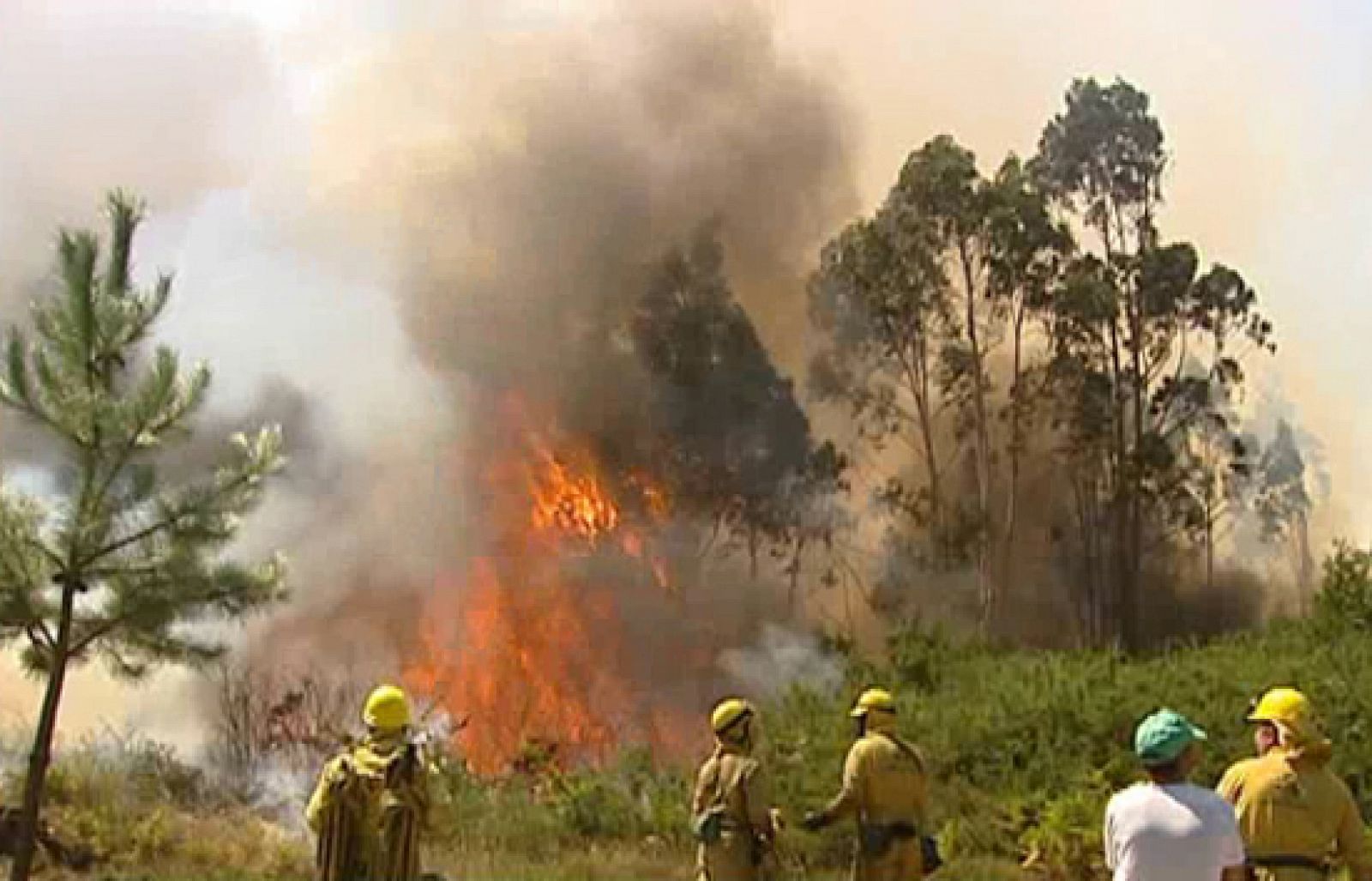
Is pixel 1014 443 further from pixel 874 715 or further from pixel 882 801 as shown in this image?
pixel 882 801

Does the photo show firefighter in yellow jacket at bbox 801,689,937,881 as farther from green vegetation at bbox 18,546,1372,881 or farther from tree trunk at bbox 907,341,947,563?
tree trunk at bbox 907,341,947,563

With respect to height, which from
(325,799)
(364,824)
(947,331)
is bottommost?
(364,824)

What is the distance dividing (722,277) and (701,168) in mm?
2335

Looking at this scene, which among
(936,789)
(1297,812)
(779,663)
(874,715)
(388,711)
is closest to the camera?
(1297,812)

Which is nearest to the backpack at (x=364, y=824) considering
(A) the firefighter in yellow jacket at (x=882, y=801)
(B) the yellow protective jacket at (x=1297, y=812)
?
(A) the firefighter in yellow jacket at (x=882, y=801)

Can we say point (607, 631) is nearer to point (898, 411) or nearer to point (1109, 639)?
point (898, 411)

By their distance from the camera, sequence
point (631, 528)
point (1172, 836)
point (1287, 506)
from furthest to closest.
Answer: point (1287, 506)
point (631, 528)
point (1172, 836)

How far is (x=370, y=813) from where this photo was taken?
8.44m

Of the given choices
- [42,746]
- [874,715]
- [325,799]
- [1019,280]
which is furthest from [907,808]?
[1019,280]

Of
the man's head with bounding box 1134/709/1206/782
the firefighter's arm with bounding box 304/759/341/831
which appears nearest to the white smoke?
the firefighter's arm with bounding box 304/759/341/831

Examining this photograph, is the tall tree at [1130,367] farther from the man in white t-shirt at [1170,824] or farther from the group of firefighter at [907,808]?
the man in white t-shirt at [1170,824]

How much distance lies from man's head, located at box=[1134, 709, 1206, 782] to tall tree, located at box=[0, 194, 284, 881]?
9642 mm

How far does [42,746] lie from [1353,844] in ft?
34.2

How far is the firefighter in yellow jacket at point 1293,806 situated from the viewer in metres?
8.18
